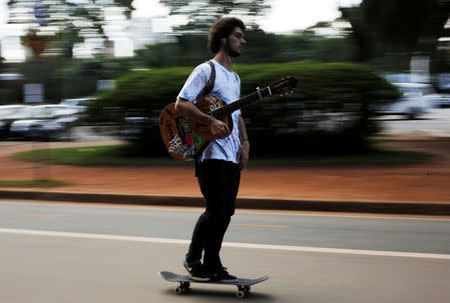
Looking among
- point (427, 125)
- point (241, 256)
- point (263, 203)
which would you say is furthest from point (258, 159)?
point (427, 125)

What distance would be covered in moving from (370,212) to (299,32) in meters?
9.64

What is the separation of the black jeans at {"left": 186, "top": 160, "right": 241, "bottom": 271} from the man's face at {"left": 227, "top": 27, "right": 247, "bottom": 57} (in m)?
0.73

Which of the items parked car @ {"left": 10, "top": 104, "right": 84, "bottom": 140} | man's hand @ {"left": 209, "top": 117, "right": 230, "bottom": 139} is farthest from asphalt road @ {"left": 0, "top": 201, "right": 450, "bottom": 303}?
parked car @ {"left": 10, "top": 104, "right": 84, "bottom": 140}

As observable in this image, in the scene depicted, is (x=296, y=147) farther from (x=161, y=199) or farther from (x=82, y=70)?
(x=82, y=70)

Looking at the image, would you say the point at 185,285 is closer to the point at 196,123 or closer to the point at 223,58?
the point at 196,123

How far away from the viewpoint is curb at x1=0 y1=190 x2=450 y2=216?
831 cm

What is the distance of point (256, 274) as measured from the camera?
5.05 meters

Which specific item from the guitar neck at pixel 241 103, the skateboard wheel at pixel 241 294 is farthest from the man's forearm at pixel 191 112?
the skateboard wheel at pixel 241 294

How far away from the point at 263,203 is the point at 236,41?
5028 millimetres

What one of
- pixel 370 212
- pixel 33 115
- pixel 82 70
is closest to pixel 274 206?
pixel 370 212

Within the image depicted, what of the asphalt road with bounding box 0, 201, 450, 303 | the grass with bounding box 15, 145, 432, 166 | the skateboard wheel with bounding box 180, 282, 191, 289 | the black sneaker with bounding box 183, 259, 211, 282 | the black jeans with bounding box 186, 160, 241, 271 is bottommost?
the grass with bounding box 15, 145, 432, 166

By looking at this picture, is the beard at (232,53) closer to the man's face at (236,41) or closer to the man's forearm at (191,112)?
the man's face at (236,41)

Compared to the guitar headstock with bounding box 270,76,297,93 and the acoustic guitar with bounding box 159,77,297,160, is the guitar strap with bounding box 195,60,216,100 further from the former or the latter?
the guitar headstock with bounding box 270,76,297,93

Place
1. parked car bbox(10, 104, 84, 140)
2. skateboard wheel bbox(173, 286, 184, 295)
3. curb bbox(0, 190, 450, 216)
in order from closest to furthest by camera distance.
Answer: skateboard wheel bbox(173, 286, 184, 295), curb bbox(0, 190, 450, 216), parked car bbox(10, 104, 84, 140)
